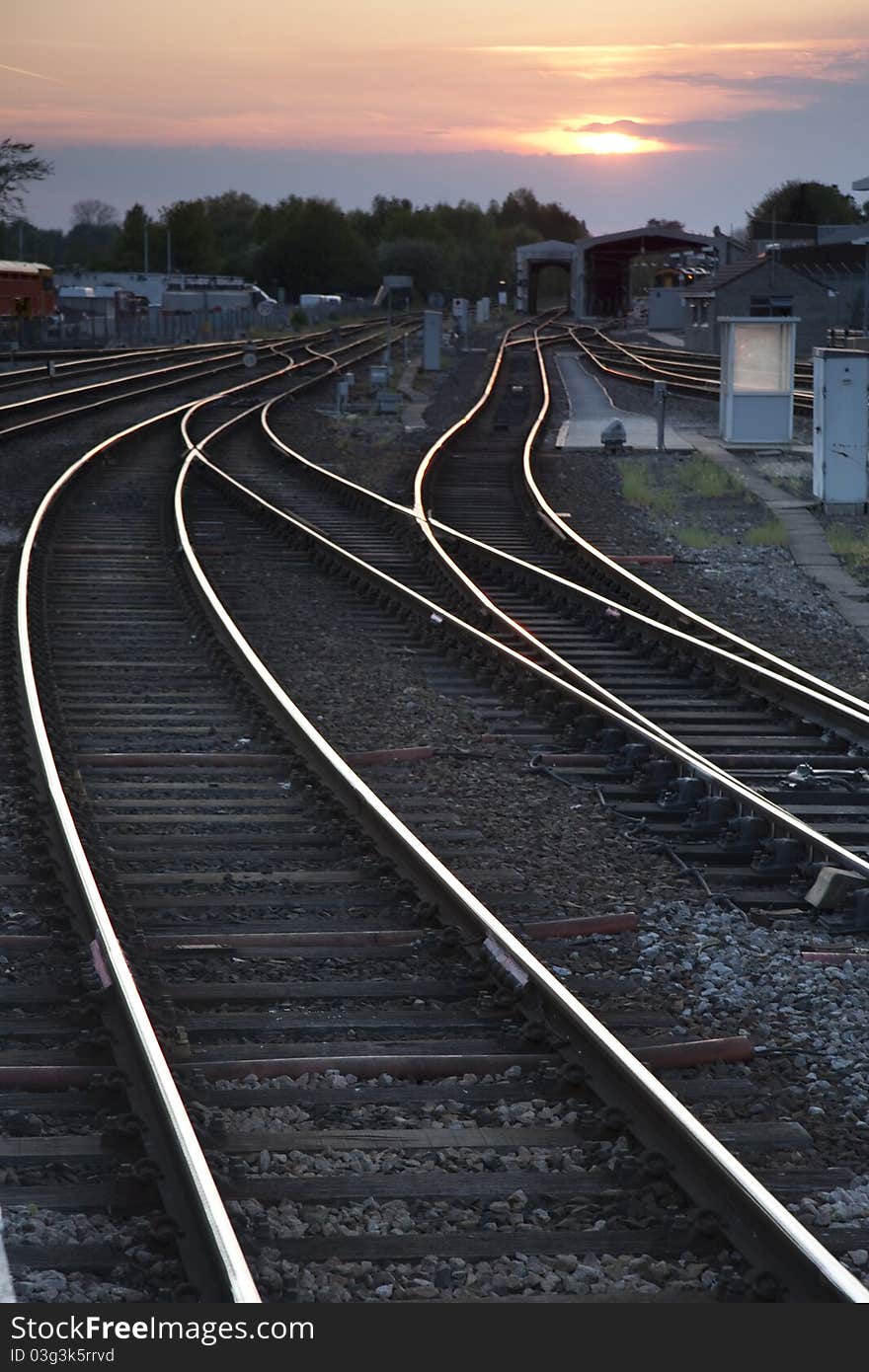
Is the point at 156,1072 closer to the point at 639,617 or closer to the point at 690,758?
the point at 690,758

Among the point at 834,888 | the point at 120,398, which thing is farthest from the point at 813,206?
the point at 834,888

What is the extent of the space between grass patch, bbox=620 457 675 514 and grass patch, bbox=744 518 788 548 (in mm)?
2095

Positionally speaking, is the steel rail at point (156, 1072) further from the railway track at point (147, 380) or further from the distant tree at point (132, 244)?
the distant tree at point (132, 244)

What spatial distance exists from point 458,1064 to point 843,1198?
55.0 inches

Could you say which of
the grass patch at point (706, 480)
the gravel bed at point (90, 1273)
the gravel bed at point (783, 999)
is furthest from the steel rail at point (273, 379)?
the gravel bed at point (90, 1273)

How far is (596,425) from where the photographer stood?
111ft

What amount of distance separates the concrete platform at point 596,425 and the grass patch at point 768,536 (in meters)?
8.44

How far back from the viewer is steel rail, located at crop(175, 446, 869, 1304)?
4.61m

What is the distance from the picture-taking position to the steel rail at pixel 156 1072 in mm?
4555

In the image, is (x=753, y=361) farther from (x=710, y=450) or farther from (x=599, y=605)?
(x=599, y=605)

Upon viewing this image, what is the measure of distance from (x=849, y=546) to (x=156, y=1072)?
14911 mm

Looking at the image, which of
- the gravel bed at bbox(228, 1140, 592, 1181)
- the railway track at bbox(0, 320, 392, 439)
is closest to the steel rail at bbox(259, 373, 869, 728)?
the gravel bed at bbox(228, 1140, 592, 1181)

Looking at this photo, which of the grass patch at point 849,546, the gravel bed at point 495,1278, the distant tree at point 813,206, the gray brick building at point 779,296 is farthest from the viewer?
the distant tree at point 813,206

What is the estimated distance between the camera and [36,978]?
6.83m
